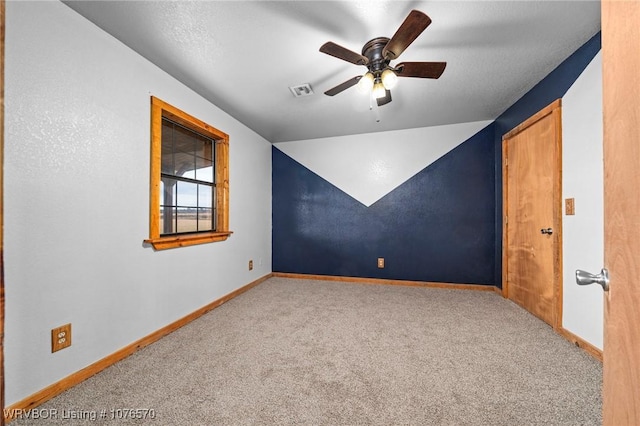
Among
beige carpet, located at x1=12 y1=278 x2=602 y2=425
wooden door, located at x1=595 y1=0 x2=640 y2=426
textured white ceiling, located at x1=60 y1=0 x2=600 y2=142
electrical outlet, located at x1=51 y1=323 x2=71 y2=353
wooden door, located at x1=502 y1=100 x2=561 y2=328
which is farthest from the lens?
wooden door, located at x1=502 y1=100 x2=561 y2=328

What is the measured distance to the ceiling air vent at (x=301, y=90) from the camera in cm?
246

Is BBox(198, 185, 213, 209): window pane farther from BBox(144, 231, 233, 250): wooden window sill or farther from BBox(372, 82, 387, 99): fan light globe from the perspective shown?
BBox(372, 82, 387, 99): fan light globe

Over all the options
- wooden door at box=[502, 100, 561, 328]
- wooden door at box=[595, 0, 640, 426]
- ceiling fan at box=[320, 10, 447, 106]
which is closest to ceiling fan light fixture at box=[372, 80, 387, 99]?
ceiling fan at box=[320, 10, 447, 106]

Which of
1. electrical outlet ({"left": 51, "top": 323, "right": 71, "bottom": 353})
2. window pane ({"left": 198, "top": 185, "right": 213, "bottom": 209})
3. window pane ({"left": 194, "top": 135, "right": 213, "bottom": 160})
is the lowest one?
electrical outlet ({"left": 51, "top": 323, "right": 71, "bottom": 353})

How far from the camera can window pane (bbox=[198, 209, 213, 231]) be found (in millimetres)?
2910

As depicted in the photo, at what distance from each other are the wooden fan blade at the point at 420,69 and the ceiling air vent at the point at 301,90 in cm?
96

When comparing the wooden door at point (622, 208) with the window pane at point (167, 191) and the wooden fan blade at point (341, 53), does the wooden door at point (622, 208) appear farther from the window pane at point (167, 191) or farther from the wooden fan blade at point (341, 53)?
the window pane at point (167, 191)

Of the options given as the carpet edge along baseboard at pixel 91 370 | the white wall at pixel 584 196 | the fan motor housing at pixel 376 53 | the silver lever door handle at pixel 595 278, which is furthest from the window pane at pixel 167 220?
the white wall at pixel 584 196

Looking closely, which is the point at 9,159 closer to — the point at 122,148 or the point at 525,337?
the point at 122,148

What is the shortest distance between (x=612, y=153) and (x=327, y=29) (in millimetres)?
1733

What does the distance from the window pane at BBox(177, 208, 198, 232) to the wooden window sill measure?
0.46 feet

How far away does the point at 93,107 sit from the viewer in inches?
67.0

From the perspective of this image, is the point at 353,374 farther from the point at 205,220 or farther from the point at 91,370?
the point at 205,220

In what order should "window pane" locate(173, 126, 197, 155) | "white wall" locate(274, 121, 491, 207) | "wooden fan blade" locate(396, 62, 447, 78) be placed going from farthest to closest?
"white wall" locate(274, 121, 491, 207)
"window pane" locate(173, 126, 197, 155)
"wooden fan blade" locate(396, 62, 447, 78)
